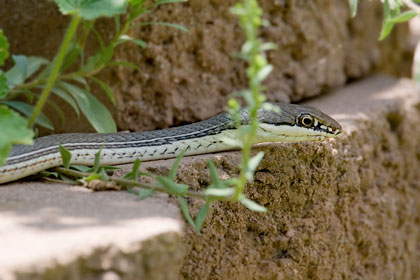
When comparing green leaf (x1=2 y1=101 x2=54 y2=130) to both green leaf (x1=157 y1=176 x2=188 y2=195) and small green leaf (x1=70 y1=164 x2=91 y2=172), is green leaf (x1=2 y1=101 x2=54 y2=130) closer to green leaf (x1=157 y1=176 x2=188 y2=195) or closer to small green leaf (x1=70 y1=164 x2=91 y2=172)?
small green leaf (x1=70 y1=164 x2=91 y2=172)

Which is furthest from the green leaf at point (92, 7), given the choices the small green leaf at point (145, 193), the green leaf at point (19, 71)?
the green leaf at point (19, 71)

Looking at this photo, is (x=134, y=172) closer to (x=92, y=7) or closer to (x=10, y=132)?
(x=10, y=132)

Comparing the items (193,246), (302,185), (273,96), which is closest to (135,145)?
(193,246)

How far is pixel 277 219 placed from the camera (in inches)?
127

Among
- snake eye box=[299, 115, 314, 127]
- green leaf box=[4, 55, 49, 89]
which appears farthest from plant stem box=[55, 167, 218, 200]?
snake eye box=[299, 115, 314, 127]

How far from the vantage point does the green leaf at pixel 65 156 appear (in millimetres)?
2889

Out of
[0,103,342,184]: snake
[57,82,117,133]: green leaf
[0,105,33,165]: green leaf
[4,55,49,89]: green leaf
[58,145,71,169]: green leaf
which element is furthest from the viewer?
[4,55,49,89]: green leaf

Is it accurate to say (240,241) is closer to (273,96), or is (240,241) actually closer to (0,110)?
(0,110)

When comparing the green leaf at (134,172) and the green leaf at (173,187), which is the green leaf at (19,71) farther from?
the green leaf at (173,187)

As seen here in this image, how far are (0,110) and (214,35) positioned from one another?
227 centimetres

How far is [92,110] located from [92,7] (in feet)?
3.35

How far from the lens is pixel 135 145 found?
3256mm

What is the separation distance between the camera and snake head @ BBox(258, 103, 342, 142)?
10.8 ft

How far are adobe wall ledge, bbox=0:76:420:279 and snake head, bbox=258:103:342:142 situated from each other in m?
0.06
